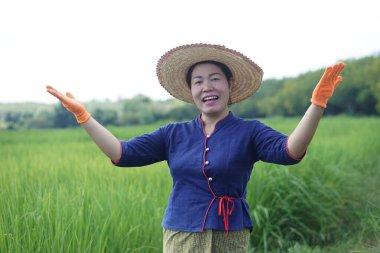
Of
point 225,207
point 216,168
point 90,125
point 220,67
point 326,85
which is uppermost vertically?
point 220,67

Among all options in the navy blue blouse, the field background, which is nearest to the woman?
the navy blue blouse

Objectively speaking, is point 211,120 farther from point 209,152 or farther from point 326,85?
point 326,85

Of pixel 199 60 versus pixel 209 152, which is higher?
pixel 199 60

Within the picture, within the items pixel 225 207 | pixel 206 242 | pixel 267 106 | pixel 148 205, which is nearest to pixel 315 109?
pixel 225 207

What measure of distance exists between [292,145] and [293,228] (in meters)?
2.25

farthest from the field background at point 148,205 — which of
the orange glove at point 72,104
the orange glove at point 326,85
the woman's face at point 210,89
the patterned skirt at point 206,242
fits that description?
the woman's face at point 210,89

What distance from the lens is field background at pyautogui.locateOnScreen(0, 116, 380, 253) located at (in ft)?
7.11

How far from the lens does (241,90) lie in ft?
7.63

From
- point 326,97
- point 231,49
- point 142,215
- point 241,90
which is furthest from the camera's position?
point 142,215

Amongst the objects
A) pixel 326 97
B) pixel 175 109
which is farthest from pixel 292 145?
pixel 175 109

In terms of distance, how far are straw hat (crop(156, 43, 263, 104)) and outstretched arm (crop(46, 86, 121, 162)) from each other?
52 cm

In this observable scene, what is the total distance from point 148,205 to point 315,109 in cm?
161

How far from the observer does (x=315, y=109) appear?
1688 mm

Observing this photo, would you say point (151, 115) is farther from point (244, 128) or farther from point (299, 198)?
point (244, 128)
